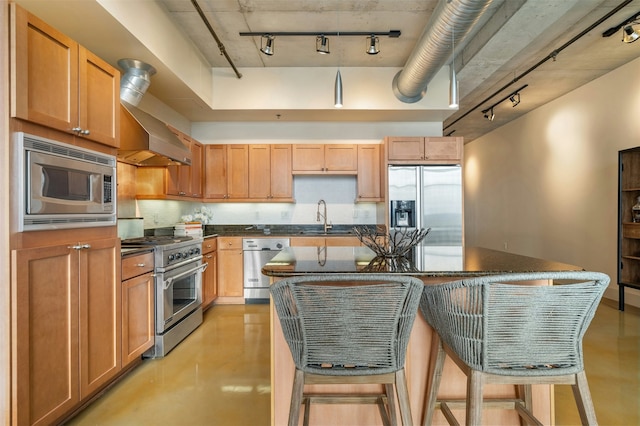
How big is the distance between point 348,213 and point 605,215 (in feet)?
11.4

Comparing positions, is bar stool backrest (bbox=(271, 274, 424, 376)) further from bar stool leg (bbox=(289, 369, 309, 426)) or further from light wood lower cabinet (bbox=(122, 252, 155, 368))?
light wood lower cabinet (bbox=(122, 252, 155, 368))

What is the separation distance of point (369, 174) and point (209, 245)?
243 centimetres

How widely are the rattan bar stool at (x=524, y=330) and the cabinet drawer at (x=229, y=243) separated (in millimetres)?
3606

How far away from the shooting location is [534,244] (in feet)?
19.7

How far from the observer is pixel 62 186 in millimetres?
1861

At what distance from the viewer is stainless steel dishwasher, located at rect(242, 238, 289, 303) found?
14.7 feet

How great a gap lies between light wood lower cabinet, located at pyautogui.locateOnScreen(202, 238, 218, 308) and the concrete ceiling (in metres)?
1.82

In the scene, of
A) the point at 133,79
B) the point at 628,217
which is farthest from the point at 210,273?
the point at 628,217

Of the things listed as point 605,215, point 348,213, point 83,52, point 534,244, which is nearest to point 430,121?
point 348,213

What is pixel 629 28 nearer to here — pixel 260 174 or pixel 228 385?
pixel 260 174

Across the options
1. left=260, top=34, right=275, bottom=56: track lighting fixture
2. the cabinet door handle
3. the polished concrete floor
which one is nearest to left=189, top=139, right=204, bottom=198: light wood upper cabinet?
left=260, top=34, right=275, bottom=56: track lighting fixture

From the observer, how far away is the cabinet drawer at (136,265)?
2441 mm

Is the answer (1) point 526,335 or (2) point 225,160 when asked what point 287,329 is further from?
(2) point 225,160

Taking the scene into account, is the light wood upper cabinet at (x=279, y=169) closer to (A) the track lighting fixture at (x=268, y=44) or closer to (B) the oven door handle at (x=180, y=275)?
(A) the track lighting fixture at (x=268, y=44)
